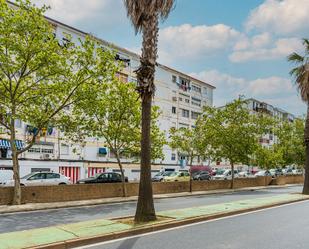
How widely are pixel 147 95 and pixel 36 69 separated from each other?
25.0ft

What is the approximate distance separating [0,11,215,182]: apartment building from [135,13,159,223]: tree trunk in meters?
9.68

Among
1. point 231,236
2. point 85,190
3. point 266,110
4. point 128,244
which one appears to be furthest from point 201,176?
point 266,110

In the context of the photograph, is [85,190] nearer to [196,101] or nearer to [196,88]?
[196,101]

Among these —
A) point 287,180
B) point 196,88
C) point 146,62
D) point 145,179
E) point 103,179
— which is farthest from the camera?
point 196,88

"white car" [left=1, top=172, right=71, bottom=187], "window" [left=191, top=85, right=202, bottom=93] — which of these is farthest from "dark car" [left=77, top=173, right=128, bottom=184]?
"window" [left=191, top=85, right=202, bottom=93]

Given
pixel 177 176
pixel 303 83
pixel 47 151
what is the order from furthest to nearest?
pixel 47 151 < pixel 177 176 < pixel 303 83

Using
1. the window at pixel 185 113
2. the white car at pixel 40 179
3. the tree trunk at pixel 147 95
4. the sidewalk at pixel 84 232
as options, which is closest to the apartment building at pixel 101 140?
the window at pixel 185 113

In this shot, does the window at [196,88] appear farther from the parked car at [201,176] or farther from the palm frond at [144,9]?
the palm frond at [144,9]

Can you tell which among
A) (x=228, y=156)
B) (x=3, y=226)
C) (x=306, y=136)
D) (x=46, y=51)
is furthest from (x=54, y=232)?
(x=228, y=156)

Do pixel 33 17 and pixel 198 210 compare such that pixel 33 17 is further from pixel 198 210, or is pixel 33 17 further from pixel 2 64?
pixel 198 210

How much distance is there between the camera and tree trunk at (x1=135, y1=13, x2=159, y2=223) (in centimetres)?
1288

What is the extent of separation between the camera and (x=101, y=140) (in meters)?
51.5

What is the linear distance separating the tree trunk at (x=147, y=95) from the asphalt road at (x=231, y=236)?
1.58 metres

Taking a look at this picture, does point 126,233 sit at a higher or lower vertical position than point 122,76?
lower
